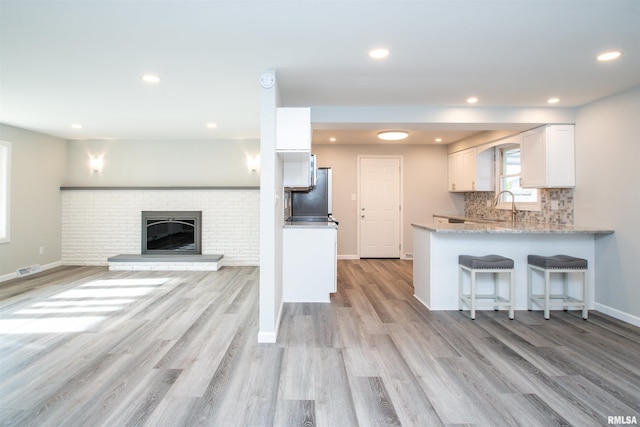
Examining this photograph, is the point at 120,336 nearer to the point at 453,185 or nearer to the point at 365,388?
the point at 365,388

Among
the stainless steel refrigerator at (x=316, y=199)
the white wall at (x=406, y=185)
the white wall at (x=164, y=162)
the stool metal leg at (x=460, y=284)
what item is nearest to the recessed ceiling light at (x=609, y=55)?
the stool metal leg at (x=460, y=284)

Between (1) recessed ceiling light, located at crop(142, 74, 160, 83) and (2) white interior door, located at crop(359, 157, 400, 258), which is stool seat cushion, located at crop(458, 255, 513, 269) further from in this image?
(1) recessed ceiling light, located at crop(142, 74, 160, 83)

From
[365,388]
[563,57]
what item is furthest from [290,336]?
[563,57]

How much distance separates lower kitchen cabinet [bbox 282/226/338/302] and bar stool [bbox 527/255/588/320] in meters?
2.22

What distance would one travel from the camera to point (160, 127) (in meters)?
5.29

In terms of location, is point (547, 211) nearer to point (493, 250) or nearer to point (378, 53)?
point (493, 250)

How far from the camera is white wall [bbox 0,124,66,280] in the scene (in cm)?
509

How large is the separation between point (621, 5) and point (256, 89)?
290 centimetres

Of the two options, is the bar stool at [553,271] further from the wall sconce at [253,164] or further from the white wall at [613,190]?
the wall sconce at [253,164]

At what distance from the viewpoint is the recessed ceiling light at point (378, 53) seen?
2537mm

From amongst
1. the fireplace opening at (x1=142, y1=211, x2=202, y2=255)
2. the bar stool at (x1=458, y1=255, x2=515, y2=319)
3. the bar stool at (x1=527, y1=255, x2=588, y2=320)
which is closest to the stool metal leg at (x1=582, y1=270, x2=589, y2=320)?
the bar stool at (x1=527, y1=255, x2=588, y2=320)

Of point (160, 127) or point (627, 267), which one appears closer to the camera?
point (627, 267)

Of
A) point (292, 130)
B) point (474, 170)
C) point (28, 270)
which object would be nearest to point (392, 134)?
point (474, 170)

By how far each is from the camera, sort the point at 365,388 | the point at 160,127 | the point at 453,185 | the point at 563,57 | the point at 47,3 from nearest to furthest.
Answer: the point at 47,3
the point at 365,388
the point at 563,57
the point at 160,127
the point at 453,185
